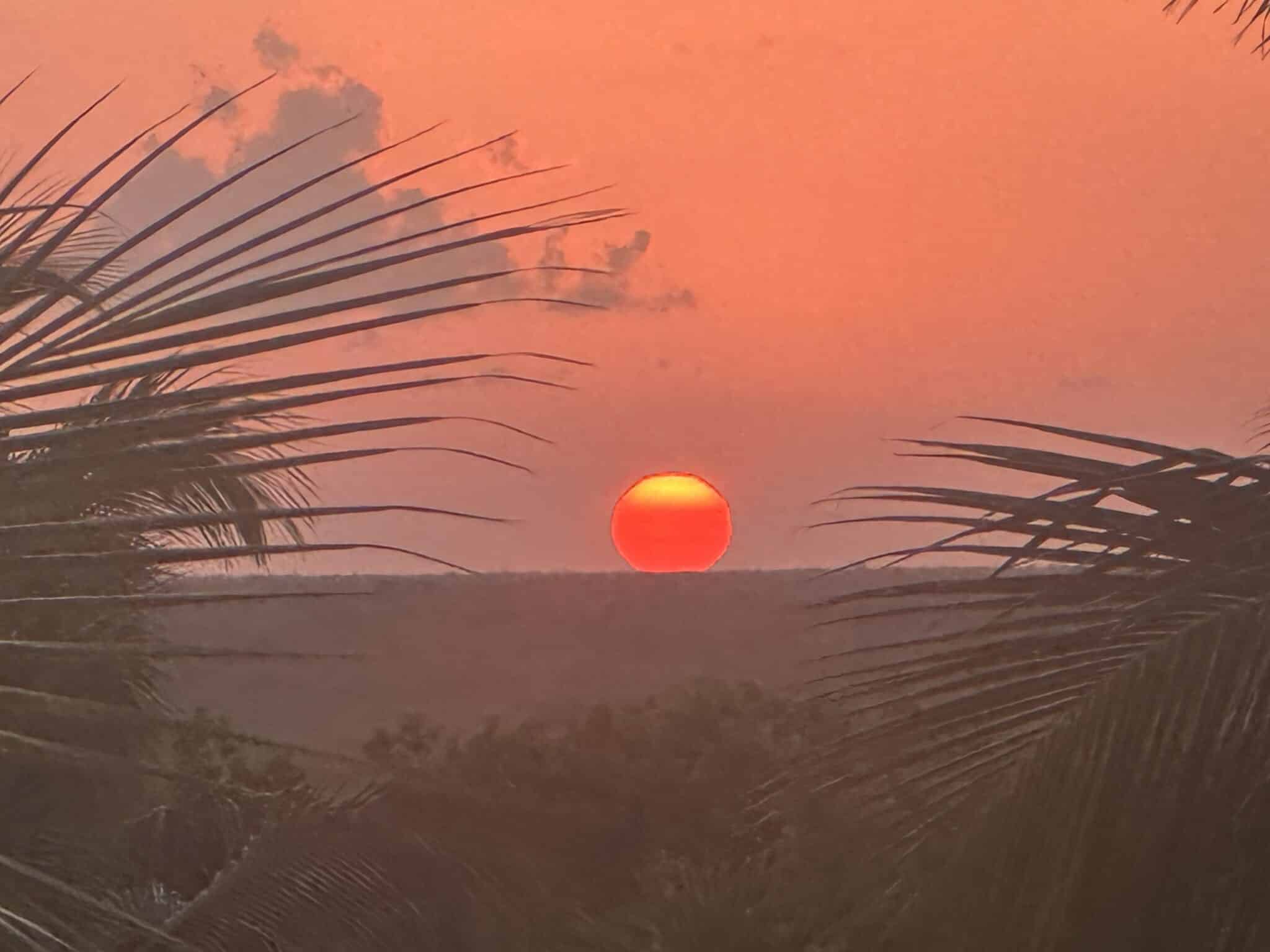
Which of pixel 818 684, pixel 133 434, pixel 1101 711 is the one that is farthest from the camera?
pixel 818 684

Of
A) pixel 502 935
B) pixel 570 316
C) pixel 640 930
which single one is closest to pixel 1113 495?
pixel 502 935

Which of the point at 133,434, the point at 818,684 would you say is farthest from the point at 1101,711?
the point at 818,684

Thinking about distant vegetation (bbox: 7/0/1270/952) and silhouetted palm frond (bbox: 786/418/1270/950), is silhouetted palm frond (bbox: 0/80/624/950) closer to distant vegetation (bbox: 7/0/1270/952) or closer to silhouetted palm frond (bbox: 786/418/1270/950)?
distant vegetation (bbox: 7/0/1270/952)

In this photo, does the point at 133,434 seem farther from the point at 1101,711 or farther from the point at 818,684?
the point at 818,684

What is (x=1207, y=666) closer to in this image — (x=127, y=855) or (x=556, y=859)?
(x=556, y=859)

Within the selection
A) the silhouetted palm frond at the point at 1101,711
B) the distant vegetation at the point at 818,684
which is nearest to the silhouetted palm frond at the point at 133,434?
the distant vegetation at the point at 818,684

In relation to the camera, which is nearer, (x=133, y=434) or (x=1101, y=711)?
(x=133, y=434)

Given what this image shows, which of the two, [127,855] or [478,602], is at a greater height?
[478,602]

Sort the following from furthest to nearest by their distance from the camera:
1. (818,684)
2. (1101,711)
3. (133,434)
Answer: (818,684) < (1101,711) < (133,434)

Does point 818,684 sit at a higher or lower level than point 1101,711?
higher

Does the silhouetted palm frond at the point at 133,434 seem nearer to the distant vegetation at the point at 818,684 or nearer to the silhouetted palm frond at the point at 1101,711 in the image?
the distant vegetation at the point at 818,684

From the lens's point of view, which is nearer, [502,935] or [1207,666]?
[1207,666]
